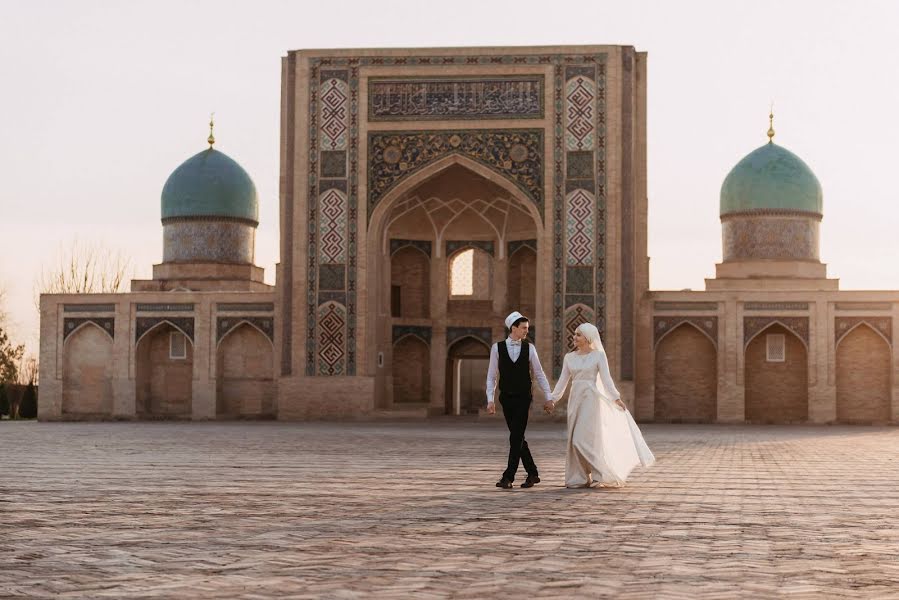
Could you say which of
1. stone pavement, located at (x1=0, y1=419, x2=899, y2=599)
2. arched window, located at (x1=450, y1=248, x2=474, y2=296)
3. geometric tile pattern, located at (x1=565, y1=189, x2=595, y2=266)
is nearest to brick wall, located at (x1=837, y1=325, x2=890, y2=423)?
geometric tile pattern, located at (x1=565, y1=189, x2=595, y2=266)

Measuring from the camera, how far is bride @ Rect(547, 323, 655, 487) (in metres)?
8.29

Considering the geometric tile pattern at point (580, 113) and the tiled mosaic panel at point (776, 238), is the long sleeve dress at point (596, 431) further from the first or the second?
the tiled mosaic panel at point (776, 238)

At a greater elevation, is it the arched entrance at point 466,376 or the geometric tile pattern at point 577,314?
the geometric tile pattern at point 577,314

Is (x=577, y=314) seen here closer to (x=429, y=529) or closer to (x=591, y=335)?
(x=591, y=335)

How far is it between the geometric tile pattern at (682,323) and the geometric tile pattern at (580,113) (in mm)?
3307

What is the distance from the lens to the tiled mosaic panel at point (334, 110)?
23188 millimetres

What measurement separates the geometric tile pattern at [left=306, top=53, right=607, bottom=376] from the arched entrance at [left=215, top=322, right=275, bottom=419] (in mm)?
1513

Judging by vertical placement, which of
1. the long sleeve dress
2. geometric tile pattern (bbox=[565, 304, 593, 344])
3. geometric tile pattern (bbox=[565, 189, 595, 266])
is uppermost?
geometric tile pattern (bbox=[565, 189, 595, 266])

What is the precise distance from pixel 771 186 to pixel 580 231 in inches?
259

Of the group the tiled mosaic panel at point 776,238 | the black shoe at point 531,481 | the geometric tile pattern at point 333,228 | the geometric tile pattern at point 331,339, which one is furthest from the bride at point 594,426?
the tiled mosaic panel at point 776,238

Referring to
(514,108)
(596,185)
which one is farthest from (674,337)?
(514,108)

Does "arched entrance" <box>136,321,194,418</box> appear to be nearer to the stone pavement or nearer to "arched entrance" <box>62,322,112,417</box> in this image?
"arched entrance" <box>62,322,112,417</box>

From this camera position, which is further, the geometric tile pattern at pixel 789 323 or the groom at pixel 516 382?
the geometric tile pattern at pixel 789 323

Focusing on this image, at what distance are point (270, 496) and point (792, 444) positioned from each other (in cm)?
940
